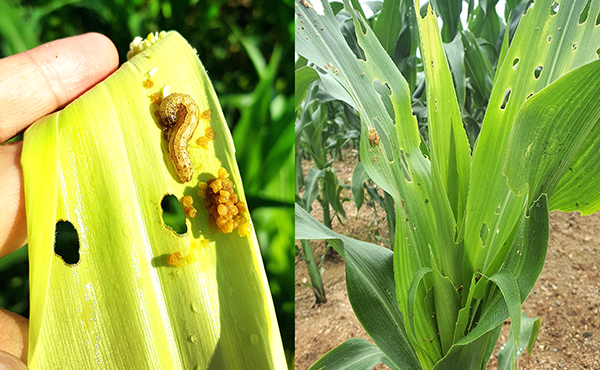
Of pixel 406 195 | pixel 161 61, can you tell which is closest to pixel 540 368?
pixel 406 195

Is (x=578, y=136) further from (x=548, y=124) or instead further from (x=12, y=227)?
(x=12, y=227)

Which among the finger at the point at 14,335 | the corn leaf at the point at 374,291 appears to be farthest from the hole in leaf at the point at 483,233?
the finger at the point at 14,335

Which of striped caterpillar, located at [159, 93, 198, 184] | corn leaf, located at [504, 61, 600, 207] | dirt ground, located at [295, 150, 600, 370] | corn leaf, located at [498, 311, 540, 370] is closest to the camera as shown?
corn leaf, located at [504, 61, 600, 207]

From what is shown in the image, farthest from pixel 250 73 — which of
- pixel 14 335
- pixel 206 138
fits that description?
pixel 14 335

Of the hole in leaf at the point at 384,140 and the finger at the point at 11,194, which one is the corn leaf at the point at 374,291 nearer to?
the hole in leaf at the point at 384,140

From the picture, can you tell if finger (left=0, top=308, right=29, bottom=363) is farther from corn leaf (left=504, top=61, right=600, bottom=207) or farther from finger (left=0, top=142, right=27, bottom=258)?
corn leaf (left=504, top=61, right=600, bottom=207)

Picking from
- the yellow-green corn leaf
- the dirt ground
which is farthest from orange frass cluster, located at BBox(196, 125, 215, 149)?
the dirt ground
